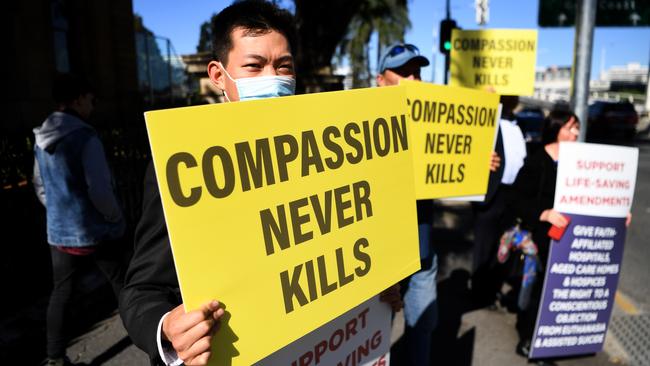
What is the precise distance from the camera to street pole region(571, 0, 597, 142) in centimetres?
419

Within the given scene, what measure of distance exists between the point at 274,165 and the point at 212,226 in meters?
0.23

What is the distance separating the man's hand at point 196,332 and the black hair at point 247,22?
780 millimetres

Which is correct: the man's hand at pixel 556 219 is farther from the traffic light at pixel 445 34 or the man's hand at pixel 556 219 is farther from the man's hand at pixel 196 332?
the traffic light at pixel 445 34

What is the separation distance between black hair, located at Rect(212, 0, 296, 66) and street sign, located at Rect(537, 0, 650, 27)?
20.1 ft

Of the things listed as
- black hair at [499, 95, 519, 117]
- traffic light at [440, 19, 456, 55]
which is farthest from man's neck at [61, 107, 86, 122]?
traffic light at [440, 19, 456, 55]

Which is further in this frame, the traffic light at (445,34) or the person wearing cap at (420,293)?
the traffic light at (445,34)

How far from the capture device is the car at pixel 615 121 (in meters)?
20.6

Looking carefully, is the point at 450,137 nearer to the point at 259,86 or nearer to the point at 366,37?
the point at 259,86

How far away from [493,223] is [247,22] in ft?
11.1

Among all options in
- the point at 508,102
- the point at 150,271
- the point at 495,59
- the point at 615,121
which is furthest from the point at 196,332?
the point at 615,121

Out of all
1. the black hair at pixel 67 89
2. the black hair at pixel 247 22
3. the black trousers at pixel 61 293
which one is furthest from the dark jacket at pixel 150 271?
the black hair at pixel 67 89

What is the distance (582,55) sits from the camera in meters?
4.25

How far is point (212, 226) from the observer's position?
109 centimetres

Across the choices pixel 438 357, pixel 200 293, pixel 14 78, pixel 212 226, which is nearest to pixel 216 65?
pixel 212 226
